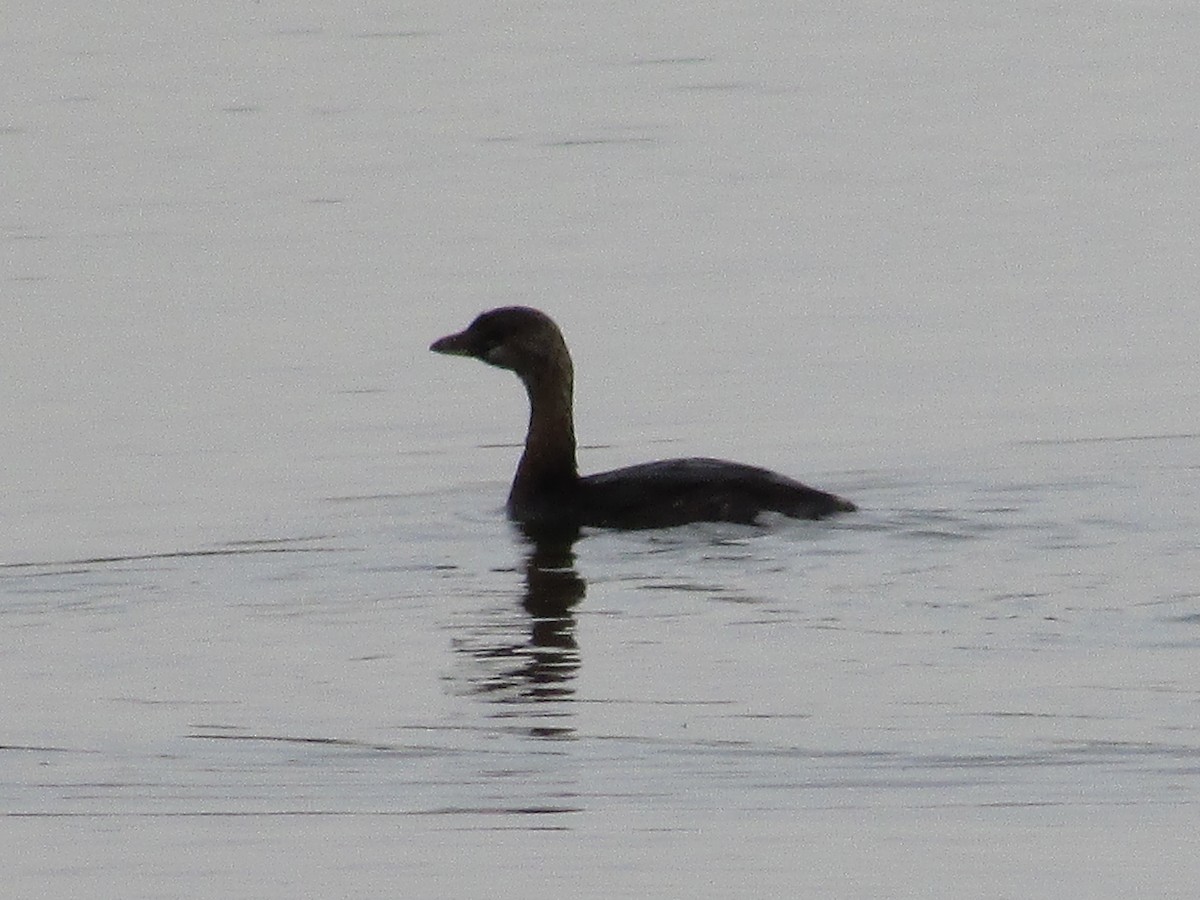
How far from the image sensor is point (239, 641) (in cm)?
1180

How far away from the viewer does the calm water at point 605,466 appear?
9.20 m

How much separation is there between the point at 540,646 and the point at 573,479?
2782 millimetres

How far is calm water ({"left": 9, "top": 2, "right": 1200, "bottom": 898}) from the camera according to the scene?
30.2ft

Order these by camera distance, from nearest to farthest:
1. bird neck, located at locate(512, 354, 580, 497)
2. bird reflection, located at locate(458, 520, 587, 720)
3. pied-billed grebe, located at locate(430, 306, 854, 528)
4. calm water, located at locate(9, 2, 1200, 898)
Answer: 1. calm water, located at locate(9, 2, 1200, 898)
2. bird reflection, located at locate(458, 520, 587, 720)
3. pied-billed grebe, located at locate(430, 306, 854, 528)
4. bird neck, located at locate(512, 354, 580, 497)

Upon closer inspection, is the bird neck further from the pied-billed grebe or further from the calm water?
the calm water

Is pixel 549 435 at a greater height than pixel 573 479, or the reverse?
pixel 549 435

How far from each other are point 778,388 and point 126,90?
40.5 feet

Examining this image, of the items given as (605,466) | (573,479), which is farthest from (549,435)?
(605,466)

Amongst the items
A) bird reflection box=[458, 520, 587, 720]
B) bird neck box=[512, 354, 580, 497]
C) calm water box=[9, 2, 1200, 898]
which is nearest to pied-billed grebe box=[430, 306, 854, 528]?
bird neck box=[512, 354, 580, 497]

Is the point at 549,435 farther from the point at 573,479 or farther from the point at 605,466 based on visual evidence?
the point at 605,466

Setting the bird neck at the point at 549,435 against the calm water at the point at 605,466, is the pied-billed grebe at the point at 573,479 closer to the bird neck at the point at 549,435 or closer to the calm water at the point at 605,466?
the bird neck at the point at 549,435

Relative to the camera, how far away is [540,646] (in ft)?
38.1

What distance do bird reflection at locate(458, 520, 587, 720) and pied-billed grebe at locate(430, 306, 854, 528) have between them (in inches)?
15.0

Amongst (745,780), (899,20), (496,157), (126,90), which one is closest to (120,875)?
(745,780)
